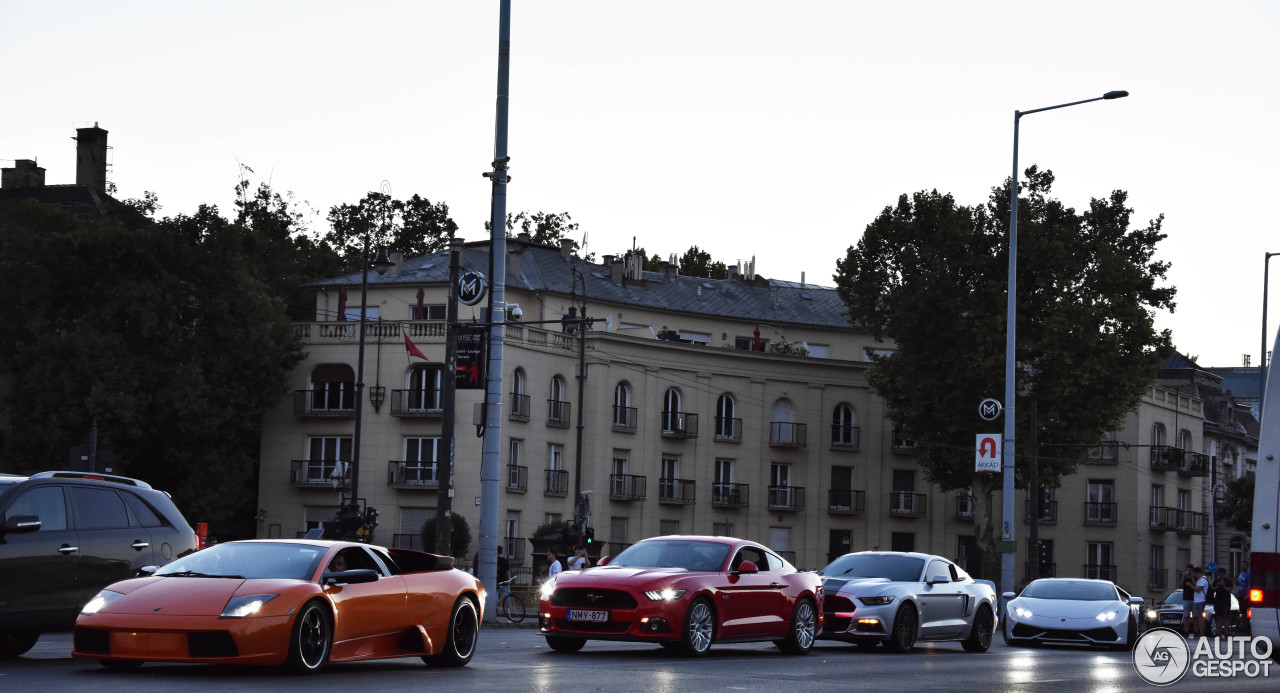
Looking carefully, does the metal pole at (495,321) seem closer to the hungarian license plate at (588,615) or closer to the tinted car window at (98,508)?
the hungarian license plate at (588,615)

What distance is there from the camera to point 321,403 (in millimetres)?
67812

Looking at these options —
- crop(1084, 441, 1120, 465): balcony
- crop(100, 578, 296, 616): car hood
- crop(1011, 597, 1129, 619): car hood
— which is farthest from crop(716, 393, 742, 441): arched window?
crop(100, 578, 296, 616): car hood

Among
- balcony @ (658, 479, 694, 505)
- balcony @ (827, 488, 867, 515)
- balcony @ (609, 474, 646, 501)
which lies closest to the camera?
balcony @ (609, 474, 646, 501)

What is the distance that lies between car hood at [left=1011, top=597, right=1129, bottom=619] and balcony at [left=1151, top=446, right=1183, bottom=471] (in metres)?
59.0

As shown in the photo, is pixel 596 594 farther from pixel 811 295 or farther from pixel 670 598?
pixel 811 295

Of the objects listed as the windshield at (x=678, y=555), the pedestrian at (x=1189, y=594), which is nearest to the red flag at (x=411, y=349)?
the pedestrian at (x=1189, y=594)

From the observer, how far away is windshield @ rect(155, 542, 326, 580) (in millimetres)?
14695

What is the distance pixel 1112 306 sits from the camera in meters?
63.3

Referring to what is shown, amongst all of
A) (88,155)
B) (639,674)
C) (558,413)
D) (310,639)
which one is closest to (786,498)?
(558,413)

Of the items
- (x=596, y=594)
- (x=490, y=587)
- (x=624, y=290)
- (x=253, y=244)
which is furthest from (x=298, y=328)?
(x=596, y=594)

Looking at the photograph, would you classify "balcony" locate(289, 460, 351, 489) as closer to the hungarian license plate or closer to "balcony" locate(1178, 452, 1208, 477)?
"balcony" locate(1178, 452, 1208, 477)

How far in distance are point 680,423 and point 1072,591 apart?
45343 mm

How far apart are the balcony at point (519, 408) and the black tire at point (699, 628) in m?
45.9

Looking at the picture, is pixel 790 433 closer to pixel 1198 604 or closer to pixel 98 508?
pixel 1198 604
